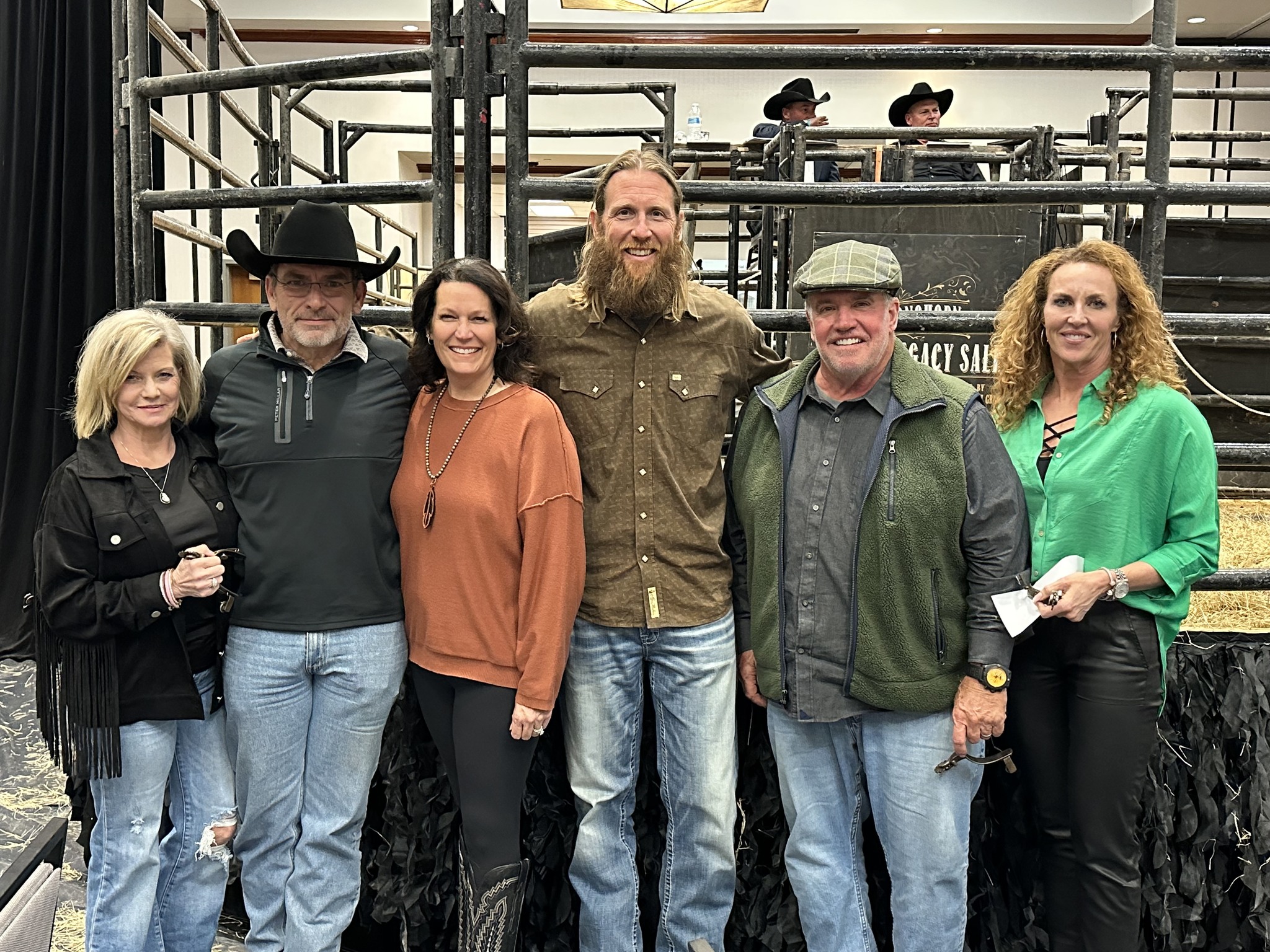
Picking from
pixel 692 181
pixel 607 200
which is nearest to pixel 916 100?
pixel 692 181

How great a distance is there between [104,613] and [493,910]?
0.95m

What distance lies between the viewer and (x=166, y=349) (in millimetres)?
2057

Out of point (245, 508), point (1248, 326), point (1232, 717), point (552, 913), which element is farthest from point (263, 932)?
point (1248, 326)

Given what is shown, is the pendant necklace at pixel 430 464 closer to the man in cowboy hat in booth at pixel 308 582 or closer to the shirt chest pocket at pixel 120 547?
the man in cowboy hat in booth at pixel 308 582

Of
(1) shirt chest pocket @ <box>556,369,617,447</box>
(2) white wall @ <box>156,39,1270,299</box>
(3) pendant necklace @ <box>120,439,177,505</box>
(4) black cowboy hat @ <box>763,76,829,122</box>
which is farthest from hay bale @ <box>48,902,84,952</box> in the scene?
(2) white wall @ <box>156,39,1270,299</box>

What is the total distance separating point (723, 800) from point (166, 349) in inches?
57.5

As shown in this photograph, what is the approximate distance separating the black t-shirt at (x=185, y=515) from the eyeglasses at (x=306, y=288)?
40 cm

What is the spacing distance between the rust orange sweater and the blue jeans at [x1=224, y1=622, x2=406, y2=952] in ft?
0.55

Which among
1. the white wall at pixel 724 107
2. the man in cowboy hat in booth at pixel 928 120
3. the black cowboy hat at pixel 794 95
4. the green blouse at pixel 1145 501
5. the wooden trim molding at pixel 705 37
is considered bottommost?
the green blouse at pixel 1145 501

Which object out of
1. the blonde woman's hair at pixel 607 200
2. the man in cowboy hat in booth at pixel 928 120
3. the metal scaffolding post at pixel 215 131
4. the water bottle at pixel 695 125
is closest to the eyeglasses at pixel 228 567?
the blonde woman's hair at pixel 607 200

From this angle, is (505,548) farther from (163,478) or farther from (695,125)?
(695,125)

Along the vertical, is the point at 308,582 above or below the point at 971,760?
above

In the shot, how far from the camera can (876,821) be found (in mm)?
2023

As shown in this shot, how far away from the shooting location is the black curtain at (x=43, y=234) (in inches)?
204
